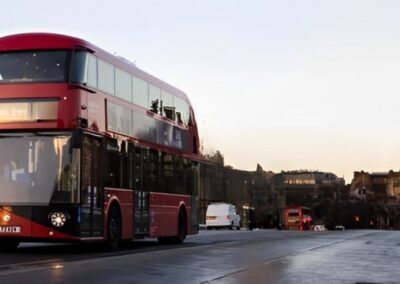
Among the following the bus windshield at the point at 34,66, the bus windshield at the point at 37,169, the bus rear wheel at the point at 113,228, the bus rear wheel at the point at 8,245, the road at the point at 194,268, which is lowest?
the road at the point at 194,268

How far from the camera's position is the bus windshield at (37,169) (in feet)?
57.1

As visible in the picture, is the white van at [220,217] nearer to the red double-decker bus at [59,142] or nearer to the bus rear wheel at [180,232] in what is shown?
the bus rear wheel at [180,232]

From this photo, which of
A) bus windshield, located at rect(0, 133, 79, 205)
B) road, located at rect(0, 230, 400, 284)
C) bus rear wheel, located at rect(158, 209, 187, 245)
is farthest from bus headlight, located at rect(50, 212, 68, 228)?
bus rear wheel, located at rect(158, 209, 187, 245)

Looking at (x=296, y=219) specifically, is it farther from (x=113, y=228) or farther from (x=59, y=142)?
(x=59, y=142)

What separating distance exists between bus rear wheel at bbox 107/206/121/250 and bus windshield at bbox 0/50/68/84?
4199 mm

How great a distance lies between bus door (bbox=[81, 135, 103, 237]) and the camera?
17703mm

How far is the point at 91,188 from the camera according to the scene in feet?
59.4

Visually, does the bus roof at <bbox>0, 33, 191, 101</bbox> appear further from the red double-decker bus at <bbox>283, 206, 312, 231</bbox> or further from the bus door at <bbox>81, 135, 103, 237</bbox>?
the red double-decker bus at <bbox>283, 206, 312, 231</bbox>

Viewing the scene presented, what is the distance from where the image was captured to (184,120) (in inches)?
1014

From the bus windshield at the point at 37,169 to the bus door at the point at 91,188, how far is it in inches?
15.5

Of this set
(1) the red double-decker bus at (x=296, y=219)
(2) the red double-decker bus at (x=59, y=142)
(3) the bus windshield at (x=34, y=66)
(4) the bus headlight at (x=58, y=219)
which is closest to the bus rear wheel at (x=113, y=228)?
(2) the red double-decker bus at (x=59, y=142)

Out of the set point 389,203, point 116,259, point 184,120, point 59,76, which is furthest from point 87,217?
point 389,203

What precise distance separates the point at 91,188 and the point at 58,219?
1.29 meters

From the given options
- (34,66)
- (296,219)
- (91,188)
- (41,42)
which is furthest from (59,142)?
(296,219)
